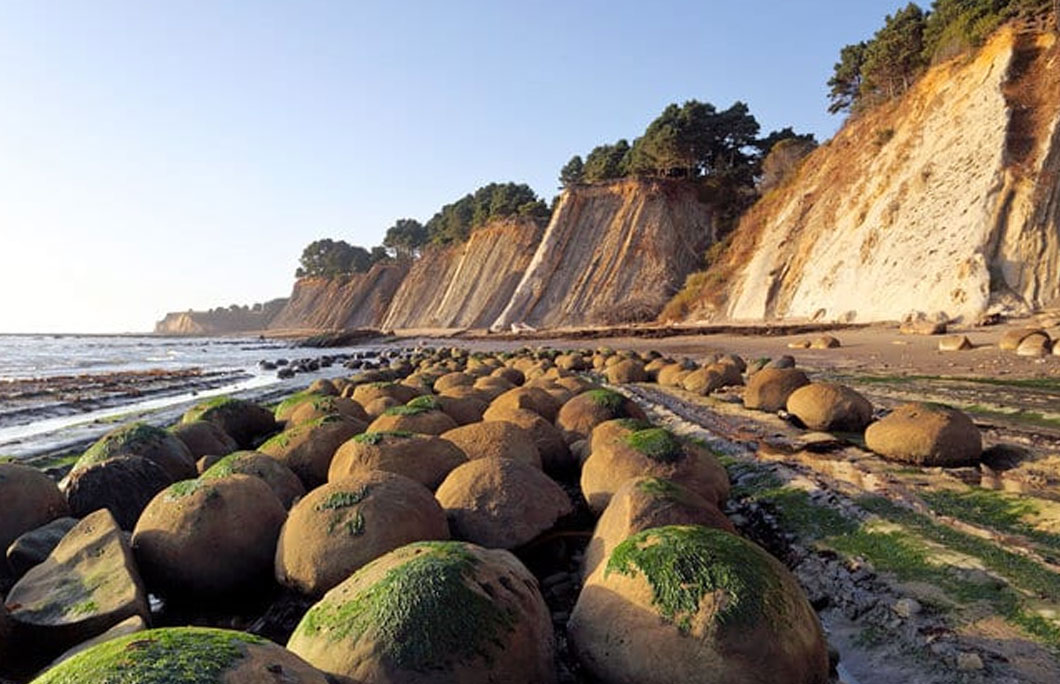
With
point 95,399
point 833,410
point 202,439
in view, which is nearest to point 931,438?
point 833,410

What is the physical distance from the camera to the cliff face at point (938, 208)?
2091cm

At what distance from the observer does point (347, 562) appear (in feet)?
12.3

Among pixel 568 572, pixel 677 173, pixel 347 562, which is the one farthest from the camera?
pixel 677 173

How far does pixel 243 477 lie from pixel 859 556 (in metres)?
4.24

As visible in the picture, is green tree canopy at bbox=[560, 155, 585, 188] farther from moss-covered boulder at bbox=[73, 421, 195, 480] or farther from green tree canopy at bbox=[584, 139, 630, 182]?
moss-covered boulder at bbox=[73, 421, 195, 480]

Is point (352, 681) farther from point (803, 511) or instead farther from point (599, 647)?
point (803, 511)

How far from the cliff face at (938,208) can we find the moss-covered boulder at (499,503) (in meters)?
20.5

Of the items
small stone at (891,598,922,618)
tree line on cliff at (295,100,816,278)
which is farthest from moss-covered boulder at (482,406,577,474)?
tree line on cliff at (295,100,816,278)

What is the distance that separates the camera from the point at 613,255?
47562 millimetres

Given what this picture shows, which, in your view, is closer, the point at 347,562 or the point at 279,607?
the point at 347,562

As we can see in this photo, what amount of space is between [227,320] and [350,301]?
7296 centimetres

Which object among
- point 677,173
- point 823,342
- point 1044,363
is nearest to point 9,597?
point 1044,363

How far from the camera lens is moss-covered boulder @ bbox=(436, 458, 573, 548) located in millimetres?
4375

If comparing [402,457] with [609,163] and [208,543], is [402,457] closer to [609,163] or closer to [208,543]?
[208,543]
